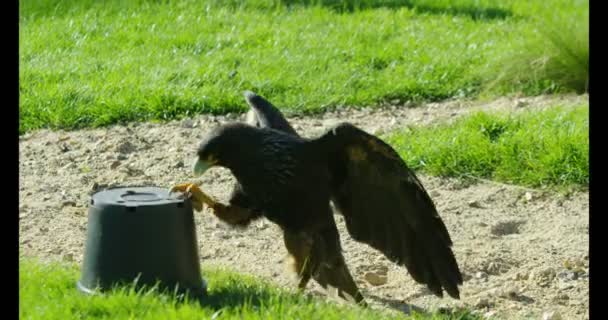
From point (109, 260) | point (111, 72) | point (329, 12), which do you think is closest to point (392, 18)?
point (329, 12)

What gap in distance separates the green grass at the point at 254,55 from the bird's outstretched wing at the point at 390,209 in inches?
152

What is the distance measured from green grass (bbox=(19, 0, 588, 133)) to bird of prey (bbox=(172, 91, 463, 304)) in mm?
3810

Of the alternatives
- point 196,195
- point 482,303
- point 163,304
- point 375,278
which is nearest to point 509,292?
point 482,303

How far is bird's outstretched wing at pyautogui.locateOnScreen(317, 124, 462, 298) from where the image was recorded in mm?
6270

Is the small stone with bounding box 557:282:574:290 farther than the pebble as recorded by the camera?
No

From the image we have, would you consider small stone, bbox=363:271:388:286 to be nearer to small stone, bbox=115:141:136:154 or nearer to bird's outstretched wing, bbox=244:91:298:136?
bird's outstretched wing, bbox=244:91:298:136

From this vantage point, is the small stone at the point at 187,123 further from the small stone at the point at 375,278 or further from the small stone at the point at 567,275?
the small stone at the point at 567,275

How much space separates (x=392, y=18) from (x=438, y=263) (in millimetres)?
7332

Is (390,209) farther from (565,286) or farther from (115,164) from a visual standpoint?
(115,164)

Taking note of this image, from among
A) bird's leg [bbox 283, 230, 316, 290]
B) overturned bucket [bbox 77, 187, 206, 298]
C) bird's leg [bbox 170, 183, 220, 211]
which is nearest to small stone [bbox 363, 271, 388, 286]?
bird's leg [bbox 283, 230, 316, 290]
